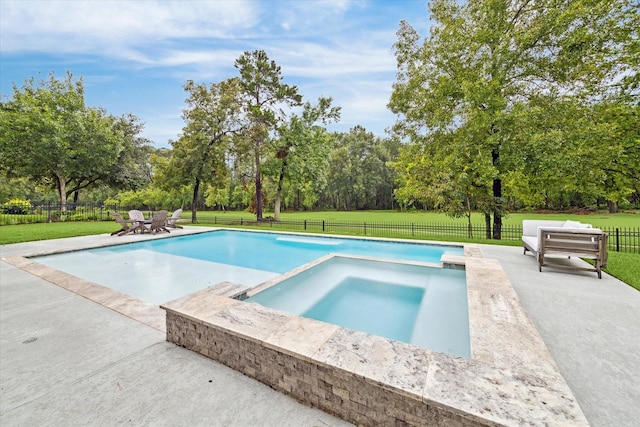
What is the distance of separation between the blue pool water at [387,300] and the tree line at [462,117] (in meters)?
6.09

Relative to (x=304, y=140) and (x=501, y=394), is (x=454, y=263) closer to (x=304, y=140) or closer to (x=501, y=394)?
(x=501, y=394)

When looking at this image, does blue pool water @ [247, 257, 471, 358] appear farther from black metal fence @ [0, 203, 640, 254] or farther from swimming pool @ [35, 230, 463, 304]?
black metal fence @ [0, 203, 640, 254]

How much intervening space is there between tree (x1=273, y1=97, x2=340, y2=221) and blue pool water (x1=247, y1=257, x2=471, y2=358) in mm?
14263

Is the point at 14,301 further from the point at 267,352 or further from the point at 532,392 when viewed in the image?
the point at 532,392

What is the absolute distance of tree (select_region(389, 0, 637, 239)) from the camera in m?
8.39

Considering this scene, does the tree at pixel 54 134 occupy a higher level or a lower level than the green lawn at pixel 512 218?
higher

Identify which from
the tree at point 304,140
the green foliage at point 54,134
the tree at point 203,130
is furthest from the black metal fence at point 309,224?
the tree at point 203,130

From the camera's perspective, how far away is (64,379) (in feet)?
6.50

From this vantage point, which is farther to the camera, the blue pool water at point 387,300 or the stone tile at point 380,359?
the blue pool water at point 387,300

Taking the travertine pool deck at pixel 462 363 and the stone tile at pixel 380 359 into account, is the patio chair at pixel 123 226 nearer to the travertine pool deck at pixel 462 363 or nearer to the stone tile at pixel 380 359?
the travertine pool deck at pixel 462 363

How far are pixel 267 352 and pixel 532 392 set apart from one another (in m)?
1.61

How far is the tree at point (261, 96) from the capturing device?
17.8 metres

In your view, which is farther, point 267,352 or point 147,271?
point 147,271

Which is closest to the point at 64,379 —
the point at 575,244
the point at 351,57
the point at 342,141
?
the point at 575,244
